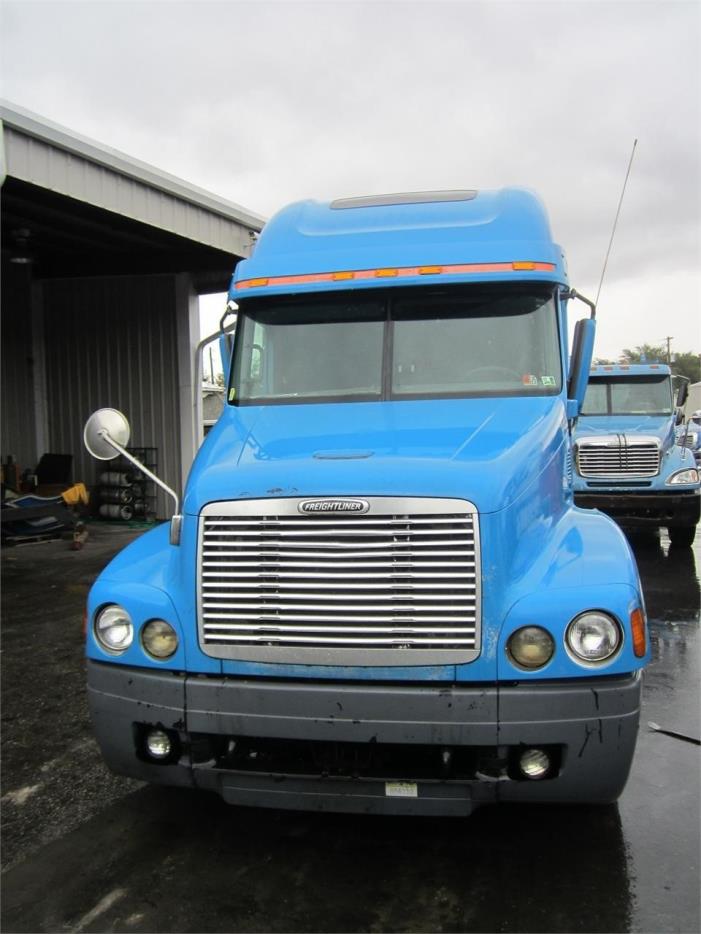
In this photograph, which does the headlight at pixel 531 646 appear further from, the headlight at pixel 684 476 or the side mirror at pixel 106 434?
the headlight at pixel 684 476

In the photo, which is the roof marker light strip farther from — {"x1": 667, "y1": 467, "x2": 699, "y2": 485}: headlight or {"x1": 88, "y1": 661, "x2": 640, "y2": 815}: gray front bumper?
{"x1": 667, "y1": 467, "x2": 699, "y2": 485}: headlight

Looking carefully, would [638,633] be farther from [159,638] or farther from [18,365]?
[18,365]

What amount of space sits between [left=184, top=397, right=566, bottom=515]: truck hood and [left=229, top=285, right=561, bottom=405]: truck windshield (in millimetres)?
155

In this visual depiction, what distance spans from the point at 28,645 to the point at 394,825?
13.9ft

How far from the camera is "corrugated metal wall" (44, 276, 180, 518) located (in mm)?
14594

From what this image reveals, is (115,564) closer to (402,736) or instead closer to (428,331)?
(402,736)

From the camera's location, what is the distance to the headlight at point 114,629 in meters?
3.23

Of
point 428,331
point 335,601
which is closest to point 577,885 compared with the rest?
point 335,601

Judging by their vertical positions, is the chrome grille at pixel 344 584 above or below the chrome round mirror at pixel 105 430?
below

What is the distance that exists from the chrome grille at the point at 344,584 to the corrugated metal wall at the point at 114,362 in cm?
1184

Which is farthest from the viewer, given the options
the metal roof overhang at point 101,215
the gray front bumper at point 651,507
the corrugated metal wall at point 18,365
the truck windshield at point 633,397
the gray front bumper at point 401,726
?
the corrugated metal wall at point 18,365

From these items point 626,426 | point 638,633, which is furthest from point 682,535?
point 638,633

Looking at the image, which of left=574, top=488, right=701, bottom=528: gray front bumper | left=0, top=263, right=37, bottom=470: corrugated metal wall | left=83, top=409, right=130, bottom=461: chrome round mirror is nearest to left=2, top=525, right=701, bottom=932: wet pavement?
left=83, top=409, right=130, bottom=461: chrome round mirror

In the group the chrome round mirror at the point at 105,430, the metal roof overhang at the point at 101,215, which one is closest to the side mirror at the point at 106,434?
the chrome round mirror at the point at 105,430
